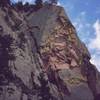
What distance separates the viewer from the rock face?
5581 cm

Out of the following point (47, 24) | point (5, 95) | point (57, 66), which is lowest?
point (5, 95)

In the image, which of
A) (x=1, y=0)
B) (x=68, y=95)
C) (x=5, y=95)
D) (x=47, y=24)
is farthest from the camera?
(x=47, y=24)

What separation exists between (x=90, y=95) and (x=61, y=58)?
8552 mm

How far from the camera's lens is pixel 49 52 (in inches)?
2670

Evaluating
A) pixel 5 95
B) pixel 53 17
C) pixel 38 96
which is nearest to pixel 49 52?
pixel 53 17

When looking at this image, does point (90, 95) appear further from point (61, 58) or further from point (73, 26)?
point (73, 26)

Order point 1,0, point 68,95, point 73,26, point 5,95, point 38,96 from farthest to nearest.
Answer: point 73,26 → point 1,0 → point 68,95 → point 38,96 → point 5,95

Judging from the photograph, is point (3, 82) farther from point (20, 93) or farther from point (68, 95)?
point (68, 95)

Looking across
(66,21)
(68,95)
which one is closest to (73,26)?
(66,21)

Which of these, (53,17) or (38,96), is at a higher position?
(53,17)

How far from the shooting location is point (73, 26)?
75.9m

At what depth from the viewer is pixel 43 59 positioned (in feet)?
220

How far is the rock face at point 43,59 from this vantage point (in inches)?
2197

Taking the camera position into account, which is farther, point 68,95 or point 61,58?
point 61,58
